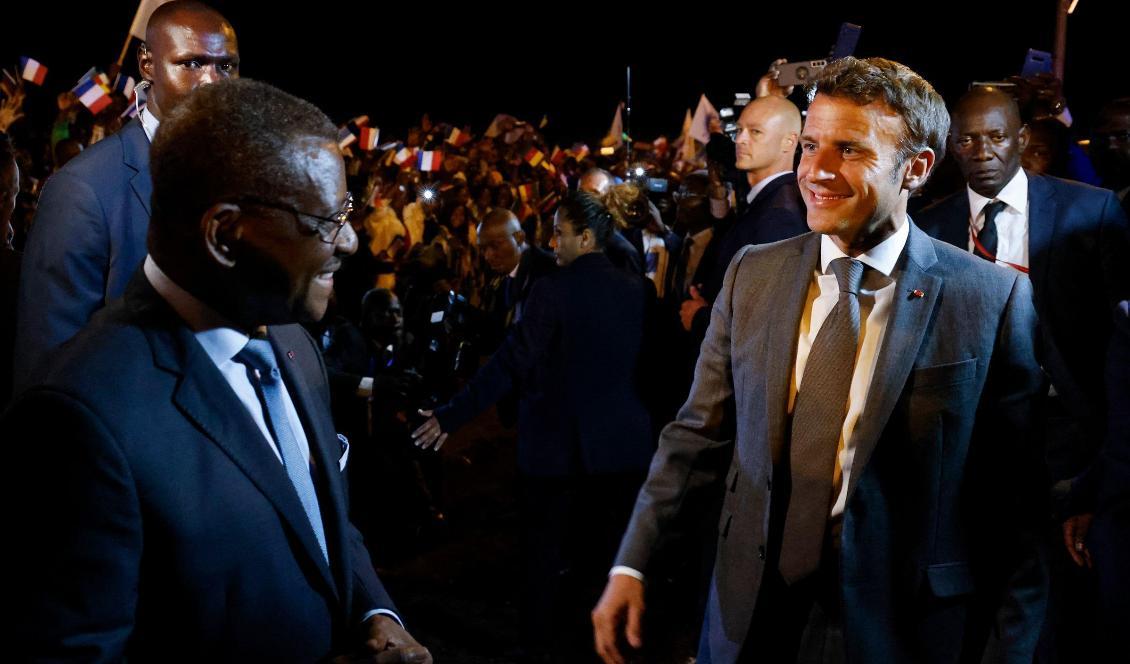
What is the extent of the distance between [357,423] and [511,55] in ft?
95.1

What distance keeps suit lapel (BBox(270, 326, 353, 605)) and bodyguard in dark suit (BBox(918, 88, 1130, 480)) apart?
3122mm

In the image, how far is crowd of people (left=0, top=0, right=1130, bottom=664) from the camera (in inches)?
55.8

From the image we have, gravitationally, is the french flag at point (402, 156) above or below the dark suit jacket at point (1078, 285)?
below

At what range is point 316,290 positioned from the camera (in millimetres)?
1683

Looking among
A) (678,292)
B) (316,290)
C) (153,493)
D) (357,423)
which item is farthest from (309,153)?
(678,292)

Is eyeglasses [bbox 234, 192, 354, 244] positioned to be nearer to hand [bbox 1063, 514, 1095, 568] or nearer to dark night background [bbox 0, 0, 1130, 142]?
hand [bbox 1063, 514, 1095, 568]

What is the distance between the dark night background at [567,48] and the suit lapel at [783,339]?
14363 mm

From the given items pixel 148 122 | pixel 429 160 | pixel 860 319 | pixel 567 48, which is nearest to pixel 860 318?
pixel 860 319

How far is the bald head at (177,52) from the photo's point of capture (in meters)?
3.09

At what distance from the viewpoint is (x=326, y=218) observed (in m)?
1.63

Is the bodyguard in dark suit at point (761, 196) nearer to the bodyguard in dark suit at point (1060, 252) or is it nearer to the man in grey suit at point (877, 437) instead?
the bodyguard in dark suit at point (1060, 252)

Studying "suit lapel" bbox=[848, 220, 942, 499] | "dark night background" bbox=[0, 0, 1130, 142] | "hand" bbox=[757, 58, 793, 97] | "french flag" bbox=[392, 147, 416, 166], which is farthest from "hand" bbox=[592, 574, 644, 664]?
"dark night background" bbox=[0, 0, 1130, 142]

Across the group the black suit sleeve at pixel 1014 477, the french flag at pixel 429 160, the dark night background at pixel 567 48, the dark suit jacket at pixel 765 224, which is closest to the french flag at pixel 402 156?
the french flag at pixel 429 160

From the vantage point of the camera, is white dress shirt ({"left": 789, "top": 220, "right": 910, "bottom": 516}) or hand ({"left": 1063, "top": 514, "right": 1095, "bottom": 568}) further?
hand ({"left": 1063, "top": 514, "right": 1095, "bottom": 568})
